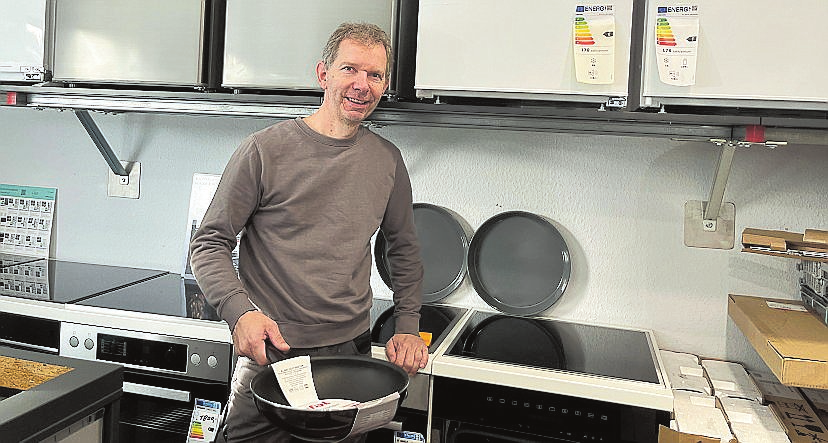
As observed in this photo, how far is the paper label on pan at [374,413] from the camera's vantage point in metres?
1.21

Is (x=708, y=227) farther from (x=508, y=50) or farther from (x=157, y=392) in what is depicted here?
(x=157, y=392)

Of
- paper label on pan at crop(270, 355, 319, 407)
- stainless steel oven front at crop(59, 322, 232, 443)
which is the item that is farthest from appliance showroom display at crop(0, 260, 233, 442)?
paper label on pan at crop(270, 355, 319, 407)

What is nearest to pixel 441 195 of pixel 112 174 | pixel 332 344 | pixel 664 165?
pixel 664 165

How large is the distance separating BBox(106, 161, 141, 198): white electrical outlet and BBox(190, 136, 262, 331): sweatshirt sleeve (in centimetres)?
108

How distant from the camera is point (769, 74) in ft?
5.12

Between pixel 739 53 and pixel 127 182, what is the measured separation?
1948 millimetres

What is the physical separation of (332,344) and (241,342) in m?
0.24

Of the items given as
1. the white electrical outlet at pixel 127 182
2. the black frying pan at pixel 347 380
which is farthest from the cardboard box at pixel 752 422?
the white electrical outlet at pixel 127 182

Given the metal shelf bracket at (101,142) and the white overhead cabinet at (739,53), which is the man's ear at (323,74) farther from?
the metal shelf bracket at (101,142)

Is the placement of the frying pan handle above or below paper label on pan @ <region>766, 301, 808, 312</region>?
below

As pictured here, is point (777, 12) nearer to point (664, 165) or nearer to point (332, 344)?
point (664, 165)

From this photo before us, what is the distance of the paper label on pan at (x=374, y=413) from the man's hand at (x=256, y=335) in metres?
0.25

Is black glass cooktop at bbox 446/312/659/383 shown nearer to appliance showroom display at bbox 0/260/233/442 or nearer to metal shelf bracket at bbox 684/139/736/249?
metal shelf bracket at bbox 684/139/736/249

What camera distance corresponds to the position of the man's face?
155 cm
